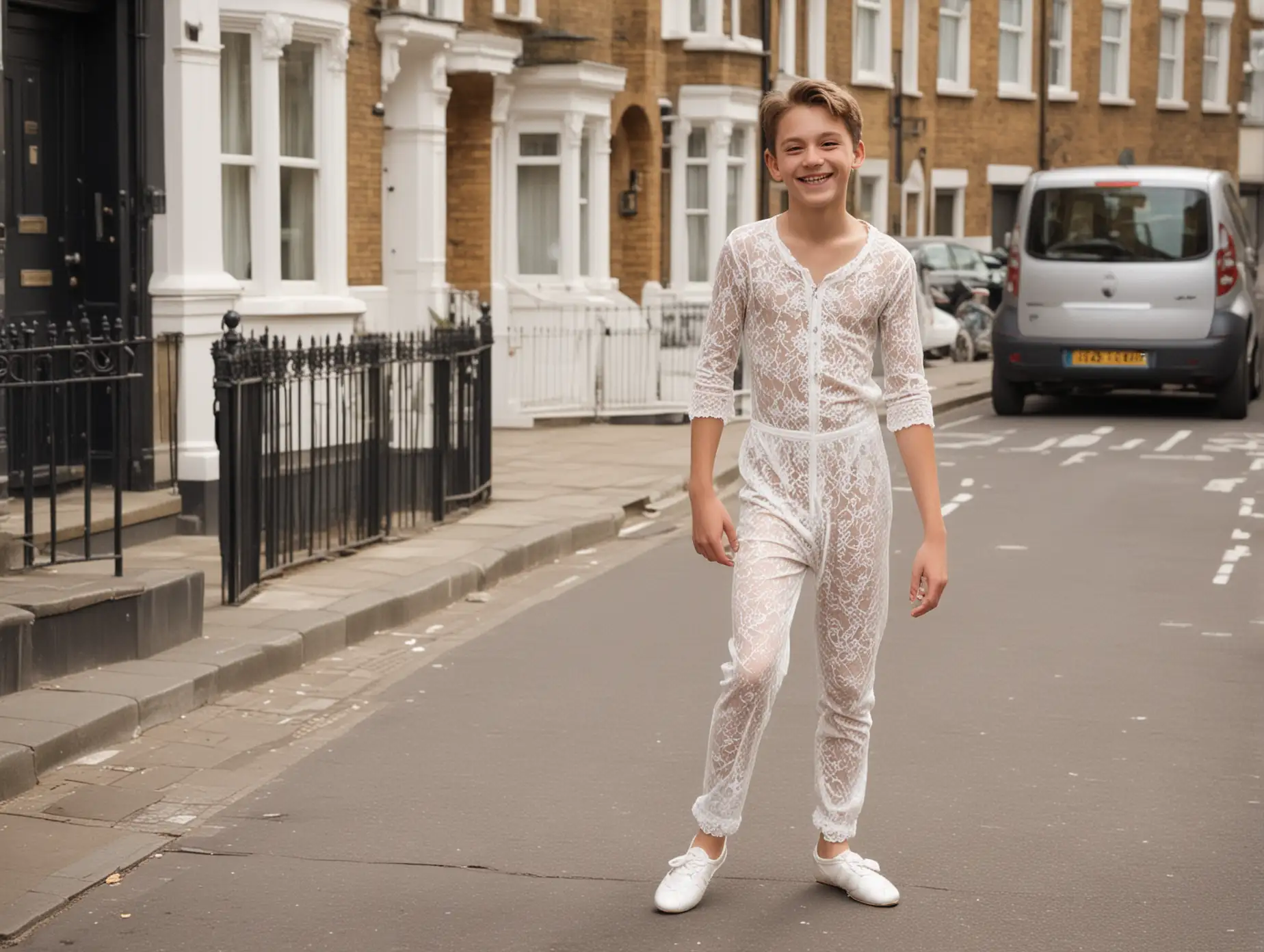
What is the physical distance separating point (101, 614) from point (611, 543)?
5023 millimetres

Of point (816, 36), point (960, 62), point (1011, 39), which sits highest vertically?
point (1011, 39)

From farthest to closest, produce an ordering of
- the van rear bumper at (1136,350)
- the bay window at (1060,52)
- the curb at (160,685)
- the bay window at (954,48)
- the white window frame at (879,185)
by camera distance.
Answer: the bay window at (1060,52), the bay window at (954,48), the white window frame at (879,185), the van rear bumper at (1136,350), the curb at (160,685)

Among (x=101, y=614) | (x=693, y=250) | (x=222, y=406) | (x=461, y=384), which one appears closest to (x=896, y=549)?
(x=461, y=384)

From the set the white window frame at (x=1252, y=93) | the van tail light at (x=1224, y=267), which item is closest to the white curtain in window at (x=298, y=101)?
the van tail light at (x=1224, y=267)

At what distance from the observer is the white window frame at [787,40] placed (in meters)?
30.6

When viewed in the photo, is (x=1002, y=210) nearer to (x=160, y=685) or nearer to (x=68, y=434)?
(x=68, y=434)

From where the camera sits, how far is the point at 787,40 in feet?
101

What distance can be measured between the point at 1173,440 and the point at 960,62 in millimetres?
21933

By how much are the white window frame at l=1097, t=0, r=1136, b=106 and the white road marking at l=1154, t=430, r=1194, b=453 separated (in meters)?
25.7

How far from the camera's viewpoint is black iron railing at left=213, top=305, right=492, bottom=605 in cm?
912

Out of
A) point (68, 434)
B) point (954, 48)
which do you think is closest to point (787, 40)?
point (954, 48)

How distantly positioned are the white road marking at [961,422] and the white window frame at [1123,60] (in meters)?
24.0

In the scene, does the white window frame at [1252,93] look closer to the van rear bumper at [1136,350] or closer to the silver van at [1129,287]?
the silver van at [1129,287]

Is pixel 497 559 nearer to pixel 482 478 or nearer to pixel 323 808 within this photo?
pixel 482 478
